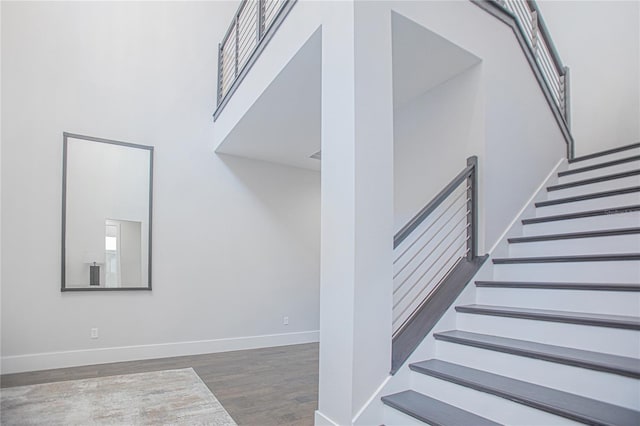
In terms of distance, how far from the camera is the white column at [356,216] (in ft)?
6.92

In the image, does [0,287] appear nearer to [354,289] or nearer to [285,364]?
[285,364]

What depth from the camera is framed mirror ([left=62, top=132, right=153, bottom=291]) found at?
4141 mm

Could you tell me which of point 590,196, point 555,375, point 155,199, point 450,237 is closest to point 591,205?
point 590,196

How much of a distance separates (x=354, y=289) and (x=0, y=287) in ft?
12.3

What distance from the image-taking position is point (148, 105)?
15.5 feet

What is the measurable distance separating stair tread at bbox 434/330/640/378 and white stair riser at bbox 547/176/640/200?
194 cm

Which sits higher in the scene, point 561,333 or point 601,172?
point 601,172

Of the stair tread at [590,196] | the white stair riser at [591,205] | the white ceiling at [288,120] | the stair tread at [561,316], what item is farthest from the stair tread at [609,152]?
the white ceiling at [288,120]

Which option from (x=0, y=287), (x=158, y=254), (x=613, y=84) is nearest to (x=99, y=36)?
(x=158, y=254)

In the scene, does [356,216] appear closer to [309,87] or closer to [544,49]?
[309,87]

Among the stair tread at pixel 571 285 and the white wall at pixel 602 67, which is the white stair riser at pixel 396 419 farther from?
the white wall at pixel 602 67

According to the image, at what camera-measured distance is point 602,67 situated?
4.90 metres

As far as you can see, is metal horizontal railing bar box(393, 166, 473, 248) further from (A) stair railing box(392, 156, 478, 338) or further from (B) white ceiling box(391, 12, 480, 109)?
(B) white ceiling box(391, 12, 480, 109)

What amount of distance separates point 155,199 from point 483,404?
4068 mm
